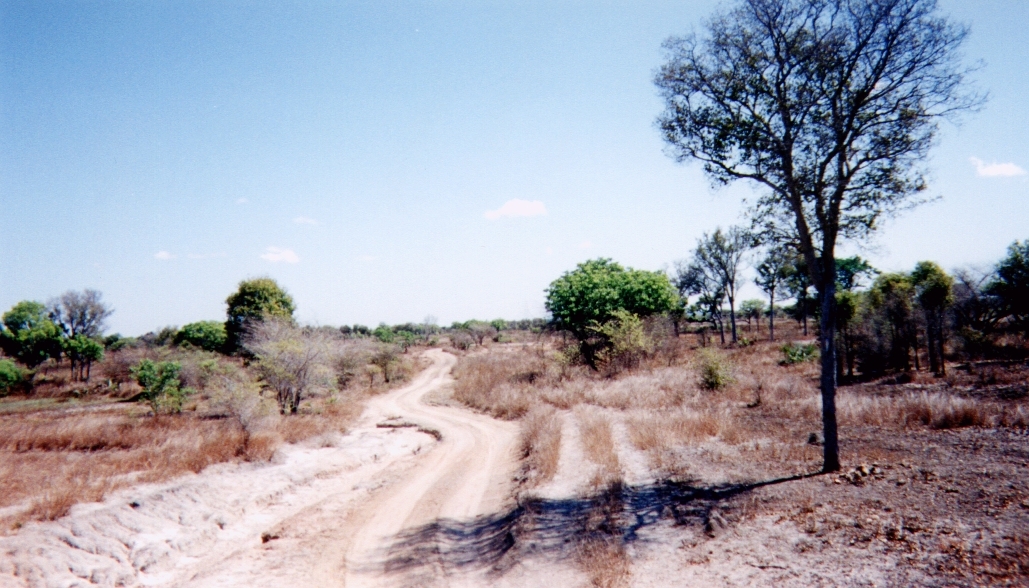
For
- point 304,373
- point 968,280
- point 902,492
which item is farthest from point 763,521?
point 968,280

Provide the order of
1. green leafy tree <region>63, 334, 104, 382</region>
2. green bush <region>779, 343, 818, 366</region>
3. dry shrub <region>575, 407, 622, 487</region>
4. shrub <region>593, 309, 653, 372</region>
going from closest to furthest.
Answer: dry shrub <region>575, 407, 622, 487</region>, green bush <region>779, 343, 818, 366</region>, shrub <region>593, 309, 653, 372</region>, green leafy tree <region>63, 334, 104, 382</region>

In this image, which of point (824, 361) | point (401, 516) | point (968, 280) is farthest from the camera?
point (968, 280)

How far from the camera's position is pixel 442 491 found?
43.8 ft

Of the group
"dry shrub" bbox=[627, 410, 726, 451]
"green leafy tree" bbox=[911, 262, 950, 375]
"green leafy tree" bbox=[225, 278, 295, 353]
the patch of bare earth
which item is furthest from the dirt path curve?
"green leafy tree" bbox=[225, 278, 295, 353]

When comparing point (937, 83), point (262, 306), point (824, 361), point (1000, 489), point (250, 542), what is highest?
point (937, 83)

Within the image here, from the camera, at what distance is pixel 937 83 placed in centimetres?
986

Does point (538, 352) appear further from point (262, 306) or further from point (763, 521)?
point (763, 521)

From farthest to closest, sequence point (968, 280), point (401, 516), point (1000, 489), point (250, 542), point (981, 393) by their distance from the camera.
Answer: point (968, 280)
point (981, 393)
point (401, 516)
point (250, 542)
point (1000, 489)

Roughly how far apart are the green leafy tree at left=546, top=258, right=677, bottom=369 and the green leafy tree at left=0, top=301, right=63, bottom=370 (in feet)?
164

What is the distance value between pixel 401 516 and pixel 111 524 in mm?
6025

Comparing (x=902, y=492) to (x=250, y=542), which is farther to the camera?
(x=250, y=542)

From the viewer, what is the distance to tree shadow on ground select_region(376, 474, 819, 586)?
8363 millimetres

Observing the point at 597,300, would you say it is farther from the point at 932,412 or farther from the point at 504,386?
the point at 932,412

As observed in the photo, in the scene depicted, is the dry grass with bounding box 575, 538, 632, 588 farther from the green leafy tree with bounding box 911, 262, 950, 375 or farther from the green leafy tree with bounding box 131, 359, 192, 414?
the green leafy tree with bounding box 131, 359, 192, 414
